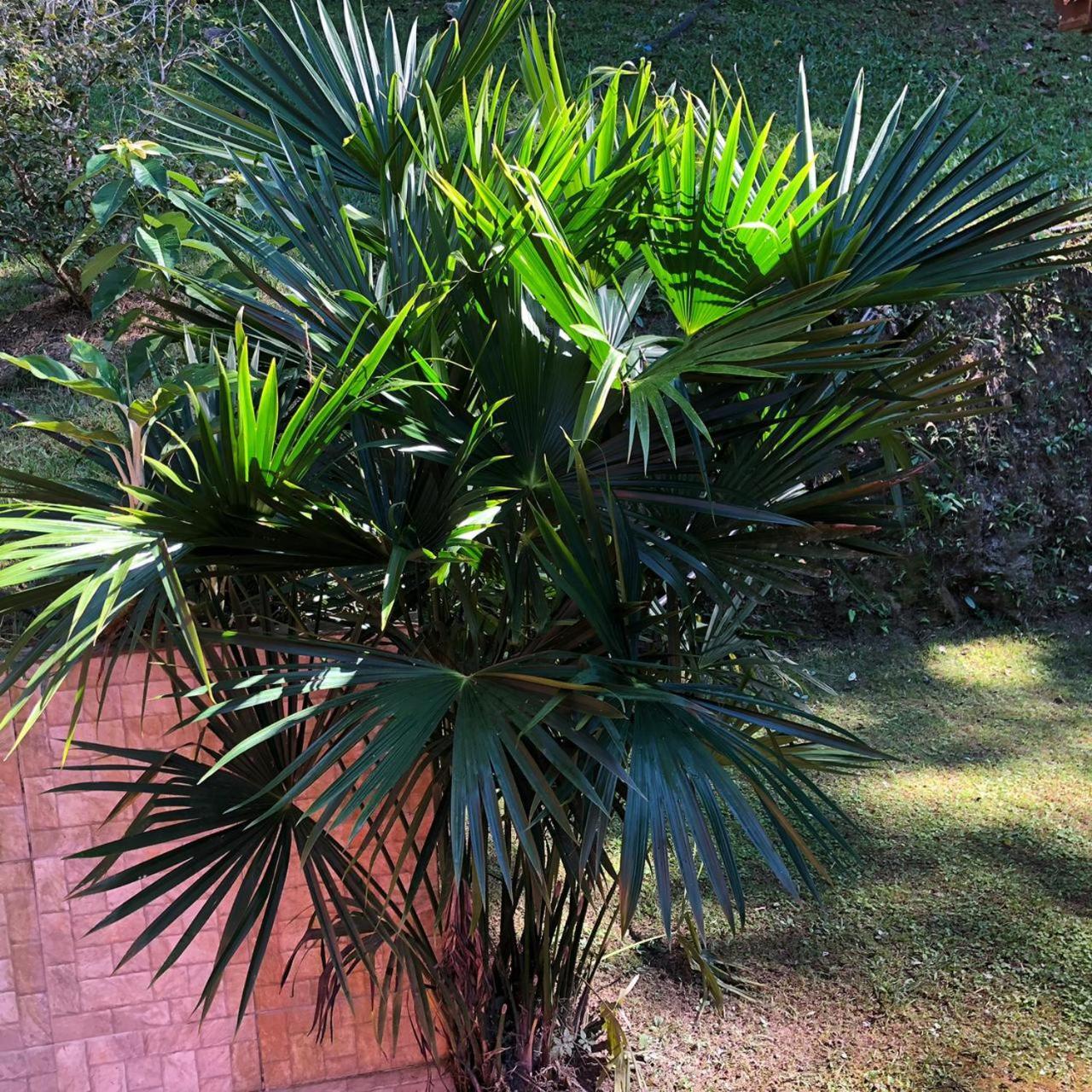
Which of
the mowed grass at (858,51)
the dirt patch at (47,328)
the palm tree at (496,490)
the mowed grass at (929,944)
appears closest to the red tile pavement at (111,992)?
the palm tree at (496,490)

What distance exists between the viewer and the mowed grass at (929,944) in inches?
118

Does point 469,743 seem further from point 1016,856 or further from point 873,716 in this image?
point 873,716

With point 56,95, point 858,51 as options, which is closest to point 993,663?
point 56,95

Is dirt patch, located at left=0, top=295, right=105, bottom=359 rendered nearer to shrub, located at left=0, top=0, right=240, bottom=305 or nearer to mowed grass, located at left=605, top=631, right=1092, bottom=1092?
shrub, located at left=0, top=0, right=240, bottom=305

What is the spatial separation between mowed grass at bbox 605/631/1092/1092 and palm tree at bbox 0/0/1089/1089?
90cm

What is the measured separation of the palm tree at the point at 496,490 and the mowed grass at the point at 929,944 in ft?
2.97

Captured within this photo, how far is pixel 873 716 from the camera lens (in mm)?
4812

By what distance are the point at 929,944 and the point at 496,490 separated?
2.34m

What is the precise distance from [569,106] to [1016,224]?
921 mm

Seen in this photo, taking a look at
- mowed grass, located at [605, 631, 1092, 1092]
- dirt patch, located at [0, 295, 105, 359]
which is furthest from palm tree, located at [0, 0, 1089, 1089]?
dirt patch, located at [0, 295, 105, 359]

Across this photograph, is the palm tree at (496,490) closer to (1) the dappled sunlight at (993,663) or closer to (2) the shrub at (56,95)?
(2) the shrub at (56,95)

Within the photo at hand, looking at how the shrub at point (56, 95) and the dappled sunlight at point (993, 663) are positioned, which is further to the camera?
the dappled sunlight at point (993, 663)

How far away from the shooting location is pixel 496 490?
1.99 m

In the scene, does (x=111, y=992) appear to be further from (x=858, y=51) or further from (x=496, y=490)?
(x=858, y=51)
